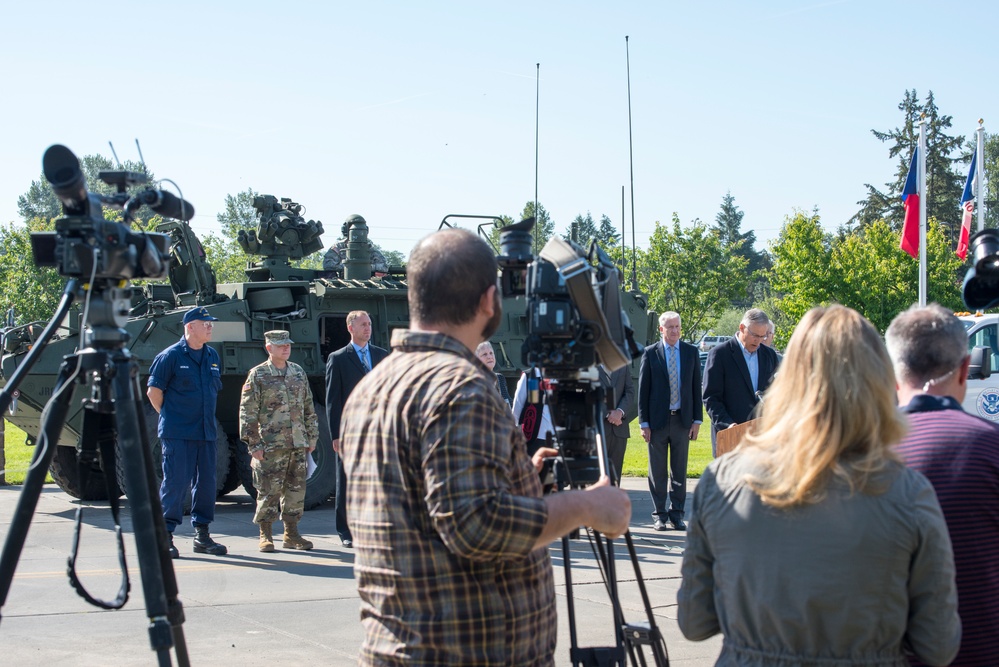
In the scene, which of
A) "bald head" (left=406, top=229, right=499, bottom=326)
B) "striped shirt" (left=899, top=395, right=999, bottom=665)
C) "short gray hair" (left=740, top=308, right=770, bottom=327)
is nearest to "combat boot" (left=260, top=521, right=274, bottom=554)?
"short gray hair" (left=740, top=308, right=770, bottom=327)

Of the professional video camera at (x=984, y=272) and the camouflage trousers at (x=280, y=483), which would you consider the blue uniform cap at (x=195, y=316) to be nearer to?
the camouflage trousers at (x=280, y=483)

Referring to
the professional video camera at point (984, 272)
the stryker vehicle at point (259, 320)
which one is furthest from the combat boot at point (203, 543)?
the professional video camera at point (984, 272)

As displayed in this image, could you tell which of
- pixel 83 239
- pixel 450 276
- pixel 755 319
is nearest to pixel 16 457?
pixel 755 319

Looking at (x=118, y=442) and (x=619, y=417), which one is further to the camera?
(x=619, y=417)

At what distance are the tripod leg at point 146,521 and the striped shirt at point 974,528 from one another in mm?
2151

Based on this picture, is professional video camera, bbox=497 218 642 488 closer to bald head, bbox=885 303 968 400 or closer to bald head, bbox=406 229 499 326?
bald head, bbox=406 229 499 326

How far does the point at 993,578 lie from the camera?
294 cm

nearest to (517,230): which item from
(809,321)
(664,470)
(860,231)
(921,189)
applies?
(809,321)

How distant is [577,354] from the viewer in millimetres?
3250

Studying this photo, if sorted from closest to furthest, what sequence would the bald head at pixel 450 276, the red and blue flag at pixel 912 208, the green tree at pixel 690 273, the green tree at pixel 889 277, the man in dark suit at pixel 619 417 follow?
1. the bald head at pixel 450 276
2. the man in dark suit at pixel 619 417
3. the red and blue flag at pixel 912 208
4. the green tree at pixel 889 277
5. the green tree at pixel 690 273

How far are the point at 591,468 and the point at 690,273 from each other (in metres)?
41.2

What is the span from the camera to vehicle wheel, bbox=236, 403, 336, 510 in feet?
37.1

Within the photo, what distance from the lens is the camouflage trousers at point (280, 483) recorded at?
9250mm

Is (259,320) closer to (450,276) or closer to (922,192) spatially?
(450,276)
